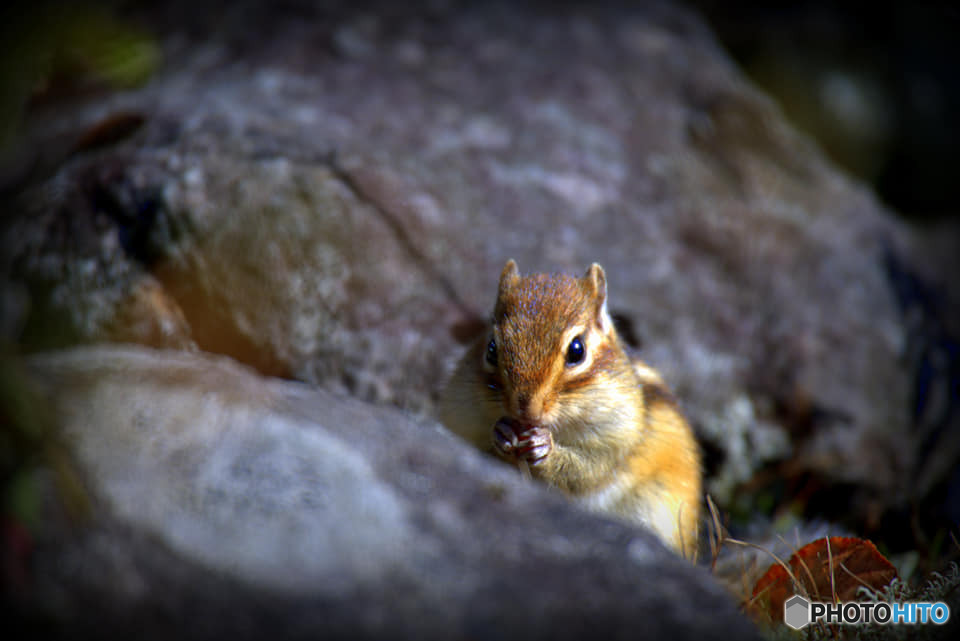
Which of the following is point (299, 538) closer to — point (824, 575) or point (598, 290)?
point (598, 290)

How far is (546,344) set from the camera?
254 cm

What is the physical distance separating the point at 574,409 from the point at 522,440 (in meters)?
0.25

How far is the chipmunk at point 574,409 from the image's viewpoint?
253 cm

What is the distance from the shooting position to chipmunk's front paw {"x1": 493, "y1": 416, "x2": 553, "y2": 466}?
2512 mm

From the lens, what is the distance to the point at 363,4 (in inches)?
191

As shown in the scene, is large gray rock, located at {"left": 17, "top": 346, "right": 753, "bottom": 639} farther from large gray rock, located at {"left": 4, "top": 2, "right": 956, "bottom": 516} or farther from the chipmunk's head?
large gray rock, located at {"left": 4, "top": 2, "right": 956, "bottom": 516}

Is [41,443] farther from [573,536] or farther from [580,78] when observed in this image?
[580,78]

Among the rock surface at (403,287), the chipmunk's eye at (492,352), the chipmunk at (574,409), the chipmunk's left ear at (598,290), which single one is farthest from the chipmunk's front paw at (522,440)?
the chipmunk's left ear at (598,290)

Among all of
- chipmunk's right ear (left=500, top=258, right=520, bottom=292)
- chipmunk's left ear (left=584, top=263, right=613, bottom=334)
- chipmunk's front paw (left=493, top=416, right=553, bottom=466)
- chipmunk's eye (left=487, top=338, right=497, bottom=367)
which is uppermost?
chipmunk's right ear (left=500, top=258, right=520, bottom=292)

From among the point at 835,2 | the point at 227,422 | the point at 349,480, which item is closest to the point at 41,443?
the point at 227,422

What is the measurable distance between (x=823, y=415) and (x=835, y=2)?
15.8ft

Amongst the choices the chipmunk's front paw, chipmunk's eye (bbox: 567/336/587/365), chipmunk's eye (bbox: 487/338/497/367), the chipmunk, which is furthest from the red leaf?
chipmunk's eye (bbox: 487/338/497/367)

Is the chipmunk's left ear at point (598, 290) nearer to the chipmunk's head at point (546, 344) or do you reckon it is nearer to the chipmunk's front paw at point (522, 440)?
the chipmunk's head at point (546, 344)

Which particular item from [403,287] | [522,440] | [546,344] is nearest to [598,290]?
[546,344]
